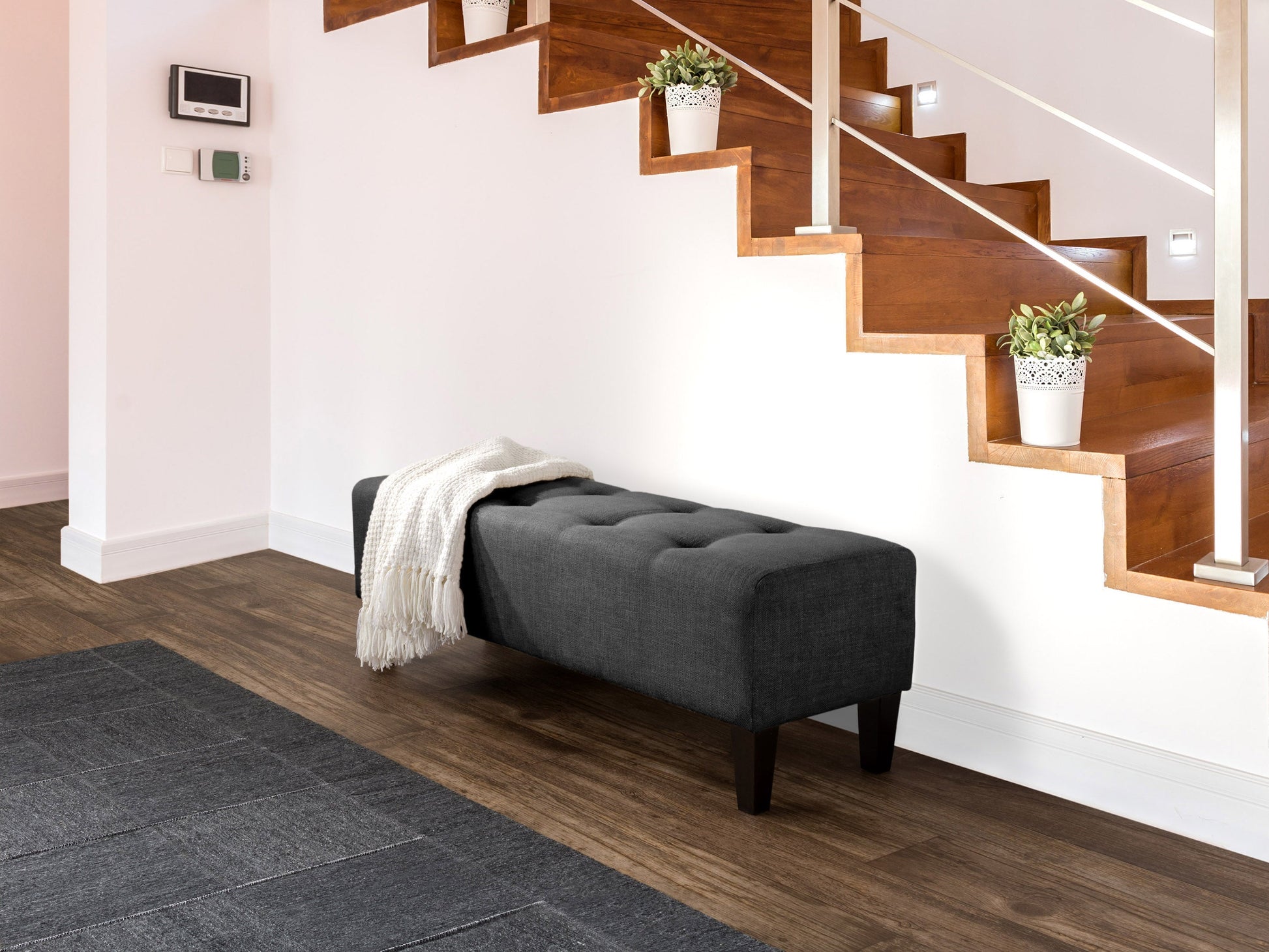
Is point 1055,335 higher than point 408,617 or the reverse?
higher

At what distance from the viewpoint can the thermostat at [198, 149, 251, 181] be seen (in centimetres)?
411

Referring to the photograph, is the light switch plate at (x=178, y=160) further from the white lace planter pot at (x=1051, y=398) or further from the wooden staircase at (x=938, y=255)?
the white lace planter pot at (x=1051, y=398)

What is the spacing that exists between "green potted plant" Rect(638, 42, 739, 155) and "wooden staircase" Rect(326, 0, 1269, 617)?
0.21ft

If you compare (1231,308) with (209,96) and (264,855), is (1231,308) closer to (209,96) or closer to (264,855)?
(264,855)

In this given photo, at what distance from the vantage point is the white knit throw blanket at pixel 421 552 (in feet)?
9.06

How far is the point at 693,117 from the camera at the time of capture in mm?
2953

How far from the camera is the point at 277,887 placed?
6.32 ft

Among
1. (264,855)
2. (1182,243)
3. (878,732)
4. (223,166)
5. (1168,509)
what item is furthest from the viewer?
(223,166)

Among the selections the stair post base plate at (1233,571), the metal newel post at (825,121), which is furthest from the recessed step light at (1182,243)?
the stair post base plate at (1233,571)

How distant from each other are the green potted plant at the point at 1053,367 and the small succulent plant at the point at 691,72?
40.8 inches

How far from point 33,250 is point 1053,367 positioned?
15.0ft

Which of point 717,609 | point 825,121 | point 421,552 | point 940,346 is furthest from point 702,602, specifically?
point 825,121

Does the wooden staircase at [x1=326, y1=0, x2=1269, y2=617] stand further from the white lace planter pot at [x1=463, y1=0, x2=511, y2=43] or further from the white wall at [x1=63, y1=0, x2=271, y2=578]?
the white wall at [x1=63, y1=0, x2=271, y2=578]

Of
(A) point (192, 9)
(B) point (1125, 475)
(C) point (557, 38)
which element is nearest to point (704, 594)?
(B) point (1125, 475)
